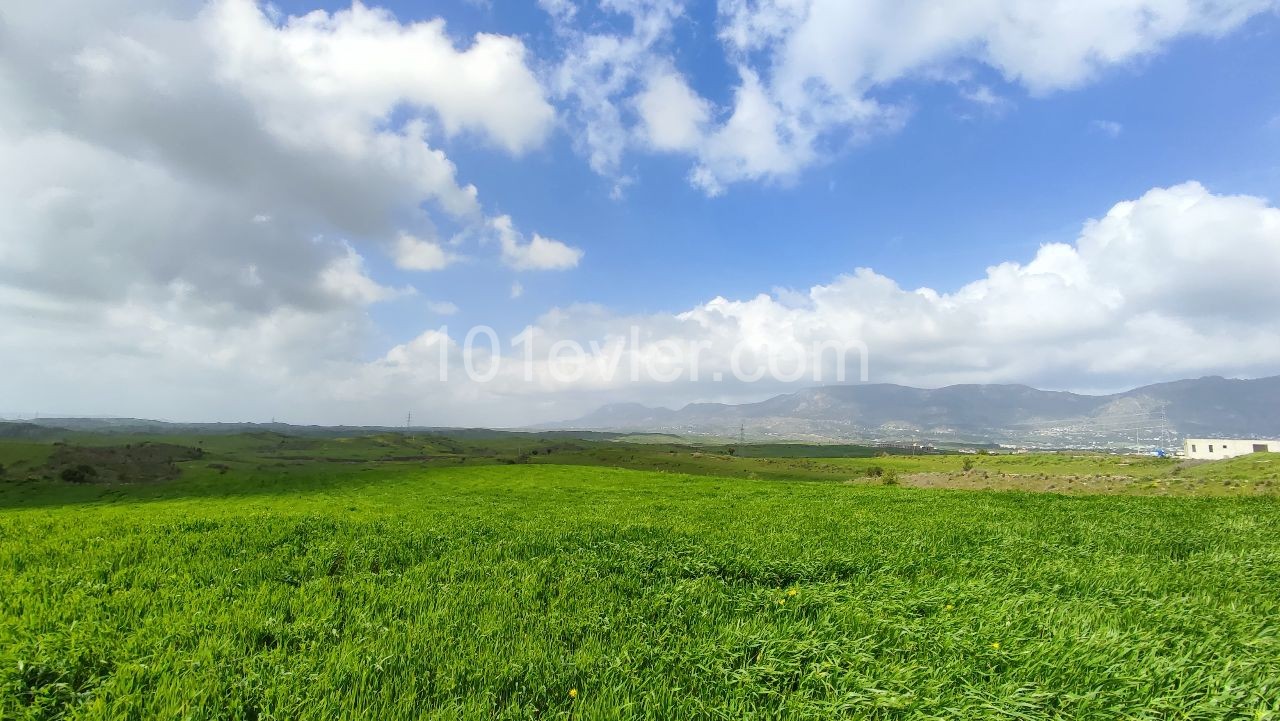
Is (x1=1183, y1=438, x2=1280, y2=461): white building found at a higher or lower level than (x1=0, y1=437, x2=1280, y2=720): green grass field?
lower

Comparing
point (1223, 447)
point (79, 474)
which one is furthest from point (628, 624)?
point (1223, 447)

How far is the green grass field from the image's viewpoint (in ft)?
16.0

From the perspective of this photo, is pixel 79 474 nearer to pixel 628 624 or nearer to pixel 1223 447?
pixel 628 624

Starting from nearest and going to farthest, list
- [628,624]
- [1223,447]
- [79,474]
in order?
[628,624] < [79,474] < [1223,447]

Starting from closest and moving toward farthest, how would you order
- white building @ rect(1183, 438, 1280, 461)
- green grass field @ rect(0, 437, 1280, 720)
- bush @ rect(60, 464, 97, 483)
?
1. green grass field @ rect(0, 437, 1280, 720)
2. bush @ rect(60, 464, 97, 483)
3. white building @ rect(1183, 438, 1280, 461)

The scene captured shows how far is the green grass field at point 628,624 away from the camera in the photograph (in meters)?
4.86

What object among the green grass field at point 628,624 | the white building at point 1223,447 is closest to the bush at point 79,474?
the green grass field at point 628,624

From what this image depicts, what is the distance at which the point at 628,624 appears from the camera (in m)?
6.96

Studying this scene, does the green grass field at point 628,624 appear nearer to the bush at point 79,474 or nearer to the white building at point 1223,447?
the bush at point 79,474

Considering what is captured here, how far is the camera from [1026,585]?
9.02 meters

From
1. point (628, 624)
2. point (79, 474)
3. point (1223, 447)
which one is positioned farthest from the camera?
point (1223, 447)

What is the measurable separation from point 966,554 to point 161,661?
14.1 metres

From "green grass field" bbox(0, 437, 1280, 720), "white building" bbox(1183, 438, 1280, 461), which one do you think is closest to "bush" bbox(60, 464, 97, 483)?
"green grass field" bbox(0, 437, 1280, 720)

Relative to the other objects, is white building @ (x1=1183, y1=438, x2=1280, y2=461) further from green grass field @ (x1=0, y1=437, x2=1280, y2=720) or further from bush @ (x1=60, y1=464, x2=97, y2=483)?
bush @ (x1=60, y1=464, x2=97, y2=483)
